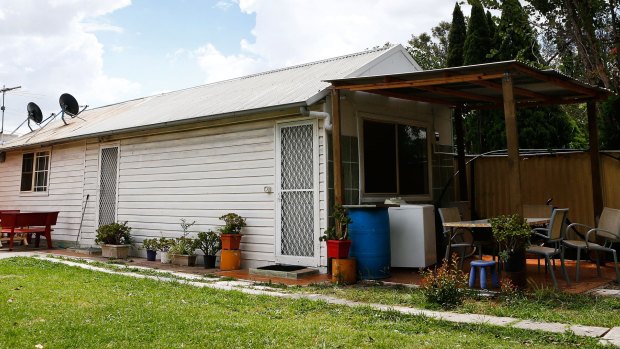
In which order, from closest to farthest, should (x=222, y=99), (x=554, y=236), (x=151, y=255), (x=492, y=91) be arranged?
(x=554, y=236), (x=492, y=91), (x=151, y=255), (x=222, y=99)

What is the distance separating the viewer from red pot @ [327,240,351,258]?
6.51 metres

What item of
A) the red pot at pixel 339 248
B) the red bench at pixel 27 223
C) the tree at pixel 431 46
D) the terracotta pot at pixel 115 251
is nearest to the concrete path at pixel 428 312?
the red pot at pixel 339 248

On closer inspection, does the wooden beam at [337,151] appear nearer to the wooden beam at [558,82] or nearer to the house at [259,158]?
the house at [259,158]

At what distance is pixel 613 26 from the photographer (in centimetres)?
1031

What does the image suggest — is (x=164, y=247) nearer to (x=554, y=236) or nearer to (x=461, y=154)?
(x=461, y=154)

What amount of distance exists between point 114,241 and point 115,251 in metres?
0.33

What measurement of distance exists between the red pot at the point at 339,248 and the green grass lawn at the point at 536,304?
2.33 feet

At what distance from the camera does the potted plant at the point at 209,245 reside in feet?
27.3

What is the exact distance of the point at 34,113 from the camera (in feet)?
52.2

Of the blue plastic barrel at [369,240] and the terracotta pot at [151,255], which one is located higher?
the blue plastic barrel at [369,240]

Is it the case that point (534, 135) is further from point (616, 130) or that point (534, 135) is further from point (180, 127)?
point (180, 127)

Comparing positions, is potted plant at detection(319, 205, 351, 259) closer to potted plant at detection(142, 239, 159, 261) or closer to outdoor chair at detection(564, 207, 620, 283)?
outdoor chair at detection(564, 207, 620, 283)

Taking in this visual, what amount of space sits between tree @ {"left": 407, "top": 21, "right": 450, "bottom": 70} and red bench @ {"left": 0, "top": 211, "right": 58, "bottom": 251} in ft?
55.6

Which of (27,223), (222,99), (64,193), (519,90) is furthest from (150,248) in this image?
(519,90)
